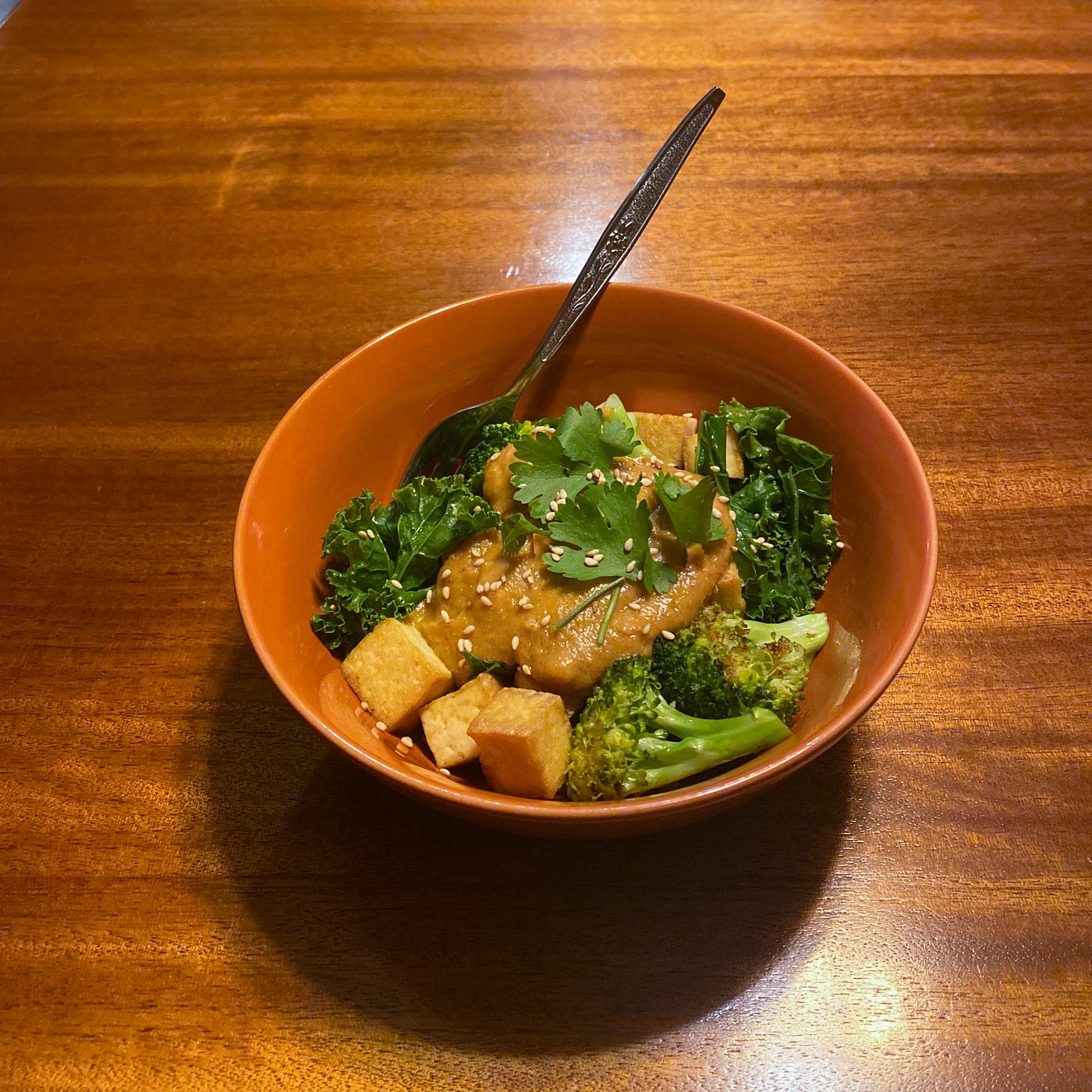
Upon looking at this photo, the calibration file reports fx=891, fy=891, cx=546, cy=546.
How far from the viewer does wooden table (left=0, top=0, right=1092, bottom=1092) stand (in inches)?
61.0

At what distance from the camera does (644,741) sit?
1530 millimetres

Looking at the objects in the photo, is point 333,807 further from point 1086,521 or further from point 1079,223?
point 1079,223

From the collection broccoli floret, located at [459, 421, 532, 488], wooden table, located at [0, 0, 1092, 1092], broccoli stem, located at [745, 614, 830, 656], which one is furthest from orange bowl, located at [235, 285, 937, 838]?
wooden table, located at [0, 0, 1092, 1092]

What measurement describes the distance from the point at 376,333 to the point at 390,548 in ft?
3.60

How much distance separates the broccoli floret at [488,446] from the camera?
200 centimetres

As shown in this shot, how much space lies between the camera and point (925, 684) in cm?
195

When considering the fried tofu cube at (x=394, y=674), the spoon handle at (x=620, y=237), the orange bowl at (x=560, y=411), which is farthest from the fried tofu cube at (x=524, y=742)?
the spoon handle at (x=620, y=237)

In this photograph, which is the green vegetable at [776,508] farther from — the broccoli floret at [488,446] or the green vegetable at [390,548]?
the green vegetable at [390,548]

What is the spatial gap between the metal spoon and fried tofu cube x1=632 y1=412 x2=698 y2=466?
0.90ft

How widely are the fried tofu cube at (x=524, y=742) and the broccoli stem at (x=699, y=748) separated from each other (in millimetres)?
136

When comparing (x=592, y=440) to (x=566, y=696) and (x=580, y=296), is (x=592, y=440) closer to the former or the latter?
(x=580, y=296)

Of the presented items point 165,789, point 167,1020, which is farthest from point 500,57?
point 167,1020

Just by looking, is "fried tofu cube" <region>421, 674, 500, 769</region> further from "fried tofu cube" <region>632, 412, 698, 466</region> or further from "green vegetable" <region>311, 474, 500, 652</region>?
"fried tofu cube" <region>632, 412, 698, 466</region>

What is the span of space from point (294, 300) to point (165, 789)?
1.64m
